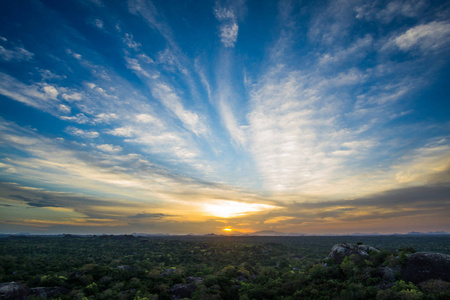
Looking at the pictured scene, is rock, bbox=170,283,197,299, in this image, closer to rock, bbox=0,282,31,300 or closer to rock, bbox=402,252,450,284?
rock, bbox=0,282,31,300

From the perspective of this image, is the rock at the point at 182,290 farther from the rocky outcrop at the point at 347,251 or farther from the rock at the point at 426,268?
the rock at the point at 426,268

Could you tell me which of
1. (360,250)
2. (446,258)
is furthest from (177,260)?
(446,258)

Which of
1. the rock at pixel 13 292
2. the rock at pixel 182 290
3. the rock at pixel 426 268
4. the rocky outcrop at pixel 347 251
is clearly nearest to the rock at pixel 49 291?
the rock at pixel 13 292

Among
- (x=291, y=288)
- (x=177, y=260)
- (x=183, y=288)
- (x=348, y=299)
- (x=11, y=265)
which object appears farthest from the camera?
(x=177, y=260)

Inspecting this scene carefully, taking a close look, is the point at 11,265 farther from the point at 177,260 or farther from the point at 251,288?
the point at 251,288


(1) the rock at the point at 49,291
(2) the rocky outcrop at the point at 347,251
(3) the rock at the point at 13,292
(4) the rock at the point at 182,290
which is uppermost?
(2) the rocky outcrop at the point at 347,251

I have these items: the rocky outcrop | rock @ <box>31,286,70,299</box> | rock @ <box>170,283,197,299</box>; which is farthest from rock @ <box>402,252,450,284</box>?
rock @ <box>31,286,70,299</box>
